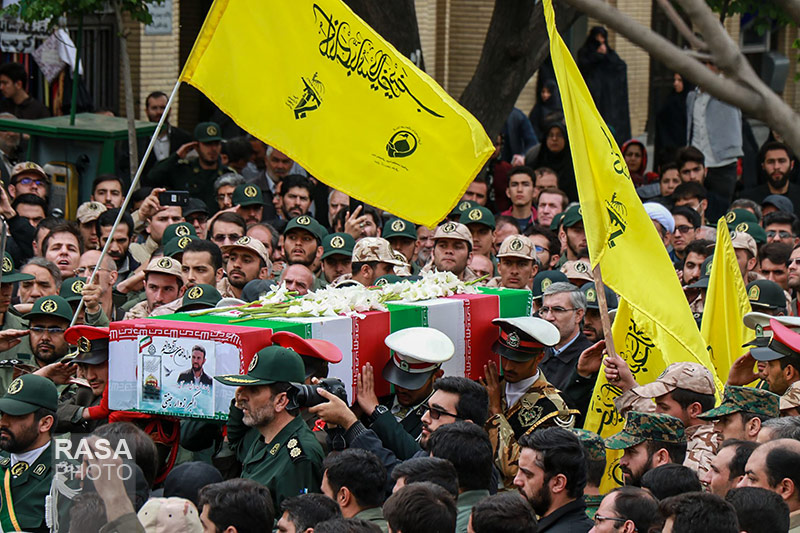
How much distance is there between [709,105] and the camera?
1592cm

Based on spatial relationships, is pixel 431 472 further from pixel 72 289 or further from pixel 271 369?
pixel 72 289

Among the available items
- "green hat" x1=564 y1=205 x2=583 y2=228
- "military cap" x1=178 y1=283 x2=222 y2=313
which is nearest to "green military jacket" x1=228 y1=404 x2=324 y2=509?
"military cap" x1=178 y1=283 x2=222 y2=313

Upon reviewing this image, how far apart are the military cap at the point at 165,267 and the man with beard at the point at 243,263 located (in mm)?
390

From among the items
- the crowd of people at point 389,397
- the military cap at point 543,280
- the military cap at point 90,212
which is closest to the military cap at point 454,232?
the crowd of people at point 389,397

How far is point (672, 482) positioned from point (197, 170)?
836cm

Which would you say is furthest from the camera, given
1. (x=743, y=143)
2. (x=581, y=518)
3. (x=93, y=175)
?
(x=743, y=143)

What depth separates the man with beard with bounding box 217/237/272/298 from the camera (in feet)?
30.8

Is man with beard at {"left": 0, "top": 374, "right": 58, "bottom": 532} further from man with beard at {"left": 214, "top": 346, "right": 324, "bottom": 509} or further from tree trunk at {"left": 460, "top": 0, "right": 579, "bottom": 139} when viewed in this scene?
tree trunk at {"left": 460, "top": 0, "right": 579, "bottom": 139}

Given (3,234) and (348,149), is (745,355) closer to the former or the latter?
(348,149)

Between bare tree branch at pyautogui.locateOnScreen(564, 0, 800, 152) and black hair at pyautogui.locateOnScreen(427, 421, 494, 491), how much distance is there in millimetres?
2359

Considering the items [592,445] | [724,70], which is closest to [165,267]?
[592,445]

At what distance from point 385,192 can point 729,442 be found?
107 inches

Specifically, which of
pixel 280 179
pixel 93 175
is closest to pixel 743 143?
pixel 280 179

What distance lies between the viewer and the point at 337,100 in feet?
26.1
